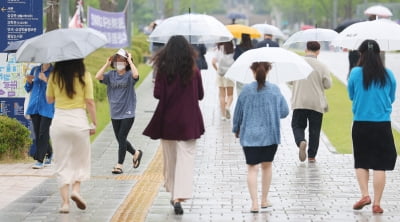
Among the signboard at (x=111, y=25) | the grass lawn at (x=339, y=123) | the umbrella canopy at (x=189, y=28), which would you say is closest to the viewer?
the umbrella canopy at (x=189, y=28)

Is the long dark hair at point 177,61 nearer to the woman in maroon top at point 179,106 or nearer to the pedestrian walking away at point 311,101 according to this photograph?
the woman in maroon top at point 179,106

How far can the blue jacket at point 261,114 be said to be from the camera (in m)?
9.73

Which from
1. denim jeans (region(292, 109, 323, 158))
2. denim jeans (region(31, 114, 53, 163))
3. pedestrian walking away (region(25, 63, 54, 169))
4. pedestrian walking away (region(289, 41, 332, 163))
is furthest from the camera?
denim jeans (region(292, 109, 323, 158))

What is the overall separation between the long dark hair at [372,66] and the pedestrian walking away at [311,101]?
3.22m

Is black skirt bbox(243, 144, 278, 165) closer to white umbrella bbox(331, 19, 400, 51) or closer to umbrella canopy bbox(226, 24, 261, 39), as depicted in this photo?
white umbrella bbox(331, 19, 400, 51)

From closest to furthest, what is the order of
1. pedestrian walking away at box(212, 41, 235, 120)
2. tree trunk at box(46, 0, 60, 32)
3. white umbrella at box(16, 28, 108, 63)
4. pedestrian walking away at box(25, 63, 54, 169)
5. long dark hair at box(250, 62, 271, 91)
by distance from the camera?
white umbrella at box(16, 28, 108, 63) < long dark hair at box(250, 62, 271, 91) < pedestrian walking away at box(25, 63, 54, 169) < tree trunk at box(46, 0, 60, 32) < pedestrian walking away at box(212, 41, 235, 120)

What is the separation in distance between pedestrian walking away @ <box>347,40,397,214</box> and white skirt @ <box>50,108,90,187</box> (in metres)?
2.55

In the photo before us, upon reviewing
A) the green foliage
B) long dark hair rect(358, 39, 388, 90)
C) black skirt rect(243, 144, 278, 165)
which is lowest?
the green foliage

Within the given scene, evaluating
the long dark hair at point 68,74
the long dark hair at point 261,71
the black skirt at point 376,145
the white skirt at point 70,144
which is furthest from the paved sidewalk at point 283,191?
the long dark hair at point 68,74

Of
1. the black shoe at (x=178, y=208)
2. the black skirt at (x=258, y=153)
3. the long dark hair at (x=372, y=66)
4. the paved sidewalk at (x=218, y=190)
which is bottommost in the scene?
the paved sidewalk at (x=218, y=190)

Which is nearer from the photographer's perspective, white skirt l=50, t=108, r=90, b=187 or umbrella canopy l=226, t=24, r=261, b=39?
white skirt l=50, t=108, r=90, b=187

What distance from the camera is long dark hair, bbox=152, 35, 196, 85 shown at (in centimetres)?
959

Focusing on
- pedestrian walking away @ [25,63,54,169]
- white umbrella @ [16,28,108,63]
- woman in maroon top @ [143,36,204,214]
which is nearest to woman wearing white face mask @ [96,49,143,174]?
pedestrian walking away @ [25,63,54,169]

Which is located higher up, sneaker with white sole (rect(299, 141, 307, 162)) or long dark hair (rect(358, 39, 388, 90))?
long dark hair (rect(358, 39, 388, 90))
